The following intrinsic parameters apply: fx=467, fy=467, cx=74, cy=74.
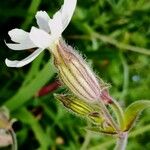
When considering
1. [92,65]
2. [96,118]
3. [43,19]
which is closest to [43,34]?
[43,19]

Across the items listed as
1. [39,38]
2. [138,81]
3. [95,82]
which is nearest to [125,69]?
[138,81]

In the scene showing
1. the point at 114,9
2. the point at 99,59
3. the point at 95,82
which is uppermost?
the point at 114,9

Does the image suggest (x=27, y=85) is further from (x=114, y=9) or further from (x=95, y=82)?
(x=95, y=82)

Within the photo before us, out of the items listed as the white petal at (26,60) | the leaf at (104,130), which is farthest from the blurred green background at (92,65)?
the white petal at (26,60)

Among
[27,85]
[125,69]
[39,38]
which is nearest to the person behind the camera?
[39,38]

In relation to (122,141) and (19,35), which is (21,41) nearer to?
(19,35)

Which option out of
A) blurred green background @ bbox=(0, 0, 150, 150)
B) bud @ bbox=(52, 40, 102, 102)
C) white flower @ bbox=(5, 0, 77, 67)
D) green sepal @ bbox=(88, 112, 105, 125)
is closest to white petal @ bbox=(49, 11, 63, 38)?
white flower @ bbox=(5, 0, 77, 67)

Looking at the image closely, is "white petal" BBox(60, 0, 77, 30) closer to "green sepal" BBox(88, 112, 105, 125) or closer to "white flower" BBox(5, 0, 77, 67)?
"white flower" BBox(5, 0, 77, 67)
